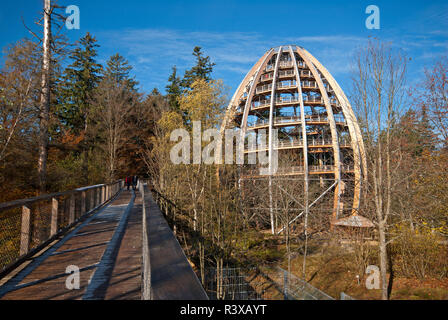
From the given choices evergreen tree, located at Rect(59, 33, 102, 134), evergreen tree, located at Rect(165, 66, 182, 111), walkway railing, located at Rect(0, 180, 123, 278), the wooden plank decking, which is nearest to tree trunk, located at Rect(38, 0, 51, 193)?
walkway railing, located at Rect(0, 180, 123, 278)

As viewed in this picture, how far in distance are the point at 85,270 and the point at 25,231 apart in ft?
5.27

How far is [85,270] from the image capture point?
372 centimetres

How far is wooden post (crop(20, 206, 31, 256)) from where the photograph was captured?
429cm

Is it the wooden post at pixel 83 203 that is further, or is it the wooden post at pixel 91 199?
the wooden post at pixel 91 199

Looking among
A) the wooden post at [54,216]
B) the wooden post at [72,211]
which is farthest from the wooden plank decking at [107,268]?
the wooden post at [72,211]

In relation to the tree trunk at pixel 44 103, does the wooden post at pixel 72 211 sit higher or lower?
lower

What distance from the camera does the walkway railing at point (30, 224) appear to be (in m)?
4.02

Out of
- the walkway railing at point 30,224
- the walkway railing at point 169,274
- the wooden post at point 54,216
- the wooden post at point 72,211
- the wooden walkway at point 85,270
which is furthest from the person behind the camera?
the wooden post at point 72,211

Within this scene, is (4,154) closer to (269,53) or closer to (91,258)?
(91,258)

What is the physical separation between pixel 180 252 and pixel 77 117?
132 ft

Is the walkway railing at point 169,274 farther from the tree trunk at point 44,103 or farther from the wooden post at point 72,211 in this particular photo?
the tree trunk at point 44,103

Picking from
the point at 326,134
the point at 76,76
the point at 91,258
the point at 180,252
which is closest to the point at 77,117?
the point at 76,76

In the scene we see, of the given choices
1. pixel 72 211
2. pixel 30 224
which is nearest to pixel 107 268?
pixel 30 224
